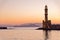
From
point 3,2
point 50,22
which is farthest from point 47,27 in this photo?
point 3,2

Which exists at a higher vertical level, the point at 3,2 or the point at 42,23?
the point at 3,2

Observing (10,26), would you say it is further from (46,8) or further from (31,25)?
(46,8)

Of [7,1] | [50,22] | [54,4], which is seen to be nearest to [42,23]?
[50,22]

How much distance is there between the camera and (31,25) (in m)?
4.12

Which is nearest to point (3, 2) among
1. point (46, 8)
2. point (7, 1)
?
point (7, 1)

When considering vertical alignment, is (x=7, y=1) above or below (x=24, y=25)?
above

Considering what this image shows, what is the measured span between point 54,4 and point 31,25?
58 centimetres

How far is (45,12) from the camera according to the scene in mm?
4125

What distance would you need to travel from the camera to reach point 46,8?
13.1ft

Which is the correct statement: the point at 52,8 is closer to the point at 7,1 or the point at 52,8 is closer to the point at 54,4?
the point at 54,4

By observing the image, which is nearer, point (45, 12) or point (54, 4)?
point (54, 4)

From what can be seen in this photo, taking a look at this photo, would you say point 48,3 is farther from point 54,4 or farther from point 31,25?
point 31,25

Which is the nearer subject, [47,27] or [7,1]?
[7,1]

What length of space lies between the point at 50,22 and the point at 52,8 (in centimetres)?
27
